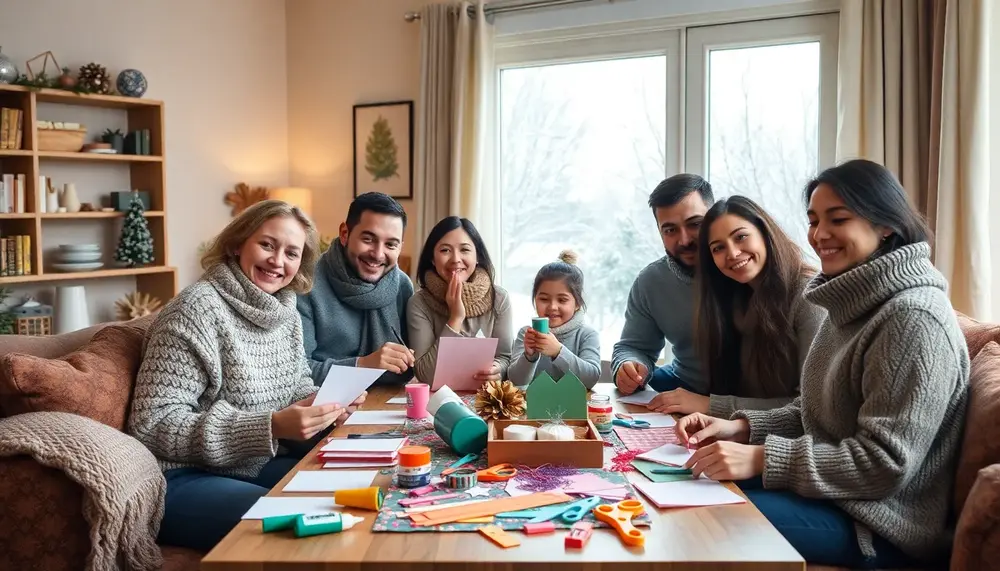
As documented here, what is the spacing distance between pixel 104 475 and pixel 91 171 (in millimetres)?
3352

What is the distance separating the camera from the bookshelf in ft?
12.9

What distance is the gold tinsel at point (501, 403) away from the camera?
6.10ft

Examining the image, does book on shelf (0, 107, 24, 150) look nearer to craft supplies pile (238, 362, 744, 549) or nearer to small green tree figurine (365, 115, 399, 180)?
small green tree figurine (365, 115, 399, 180)

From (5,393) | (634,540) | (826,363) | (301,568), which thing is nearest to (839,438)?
(826,363)

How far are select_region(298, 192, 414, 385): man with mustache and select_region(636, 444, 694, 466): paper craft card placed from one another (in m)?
1.10

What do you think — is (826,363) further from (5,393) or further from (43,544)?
(5,393)

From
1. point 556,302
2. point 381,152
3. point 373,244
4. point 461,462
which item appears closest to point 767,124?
point 556,302

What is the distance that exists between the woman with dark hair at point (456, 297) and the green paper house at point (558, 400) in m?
0.82

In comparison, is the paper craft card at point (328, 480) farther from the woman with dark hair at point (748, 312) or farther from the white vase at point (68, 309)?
the white vase at point (68, 309)

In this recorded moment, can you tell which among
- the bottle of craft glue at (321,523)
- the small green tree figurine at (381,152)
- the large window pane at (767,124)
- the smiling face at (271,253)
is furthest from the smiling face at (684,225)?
the small green tree figurine at (381,152)

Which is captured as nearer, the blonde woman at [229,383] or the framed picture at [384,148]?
the blonde woman at [229,383]

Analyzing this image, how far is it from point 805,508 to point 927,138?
2776 mm

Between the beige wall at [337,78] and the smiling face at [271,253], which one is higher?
the beige wall at [337,78]

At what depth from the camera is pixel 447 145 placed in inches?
190
